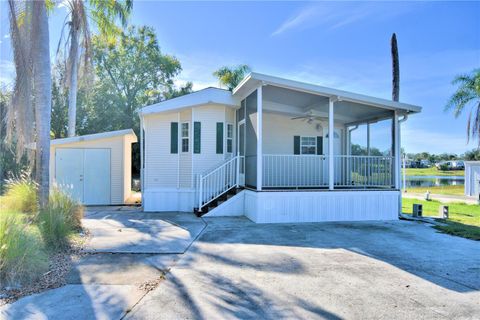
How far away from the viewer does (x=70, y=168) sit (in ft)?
38.8

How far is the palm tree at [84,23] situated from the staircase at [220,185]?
520cm

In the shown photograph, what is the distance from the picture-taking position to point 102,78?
2464 cm

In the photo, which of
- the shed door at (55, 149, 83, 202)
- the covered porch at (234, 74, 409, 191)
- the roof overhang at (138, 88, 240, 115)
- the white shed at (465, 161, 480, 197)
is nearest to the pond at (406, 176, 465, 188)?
the white shed at (465, 161, 480, 197)

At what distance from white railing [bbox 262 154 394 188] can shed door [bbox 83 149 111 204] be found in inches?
252

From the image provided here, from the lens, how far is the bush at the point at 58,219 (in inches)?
213

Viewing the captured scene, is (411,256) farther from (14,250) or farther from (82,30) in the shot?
(82,30)

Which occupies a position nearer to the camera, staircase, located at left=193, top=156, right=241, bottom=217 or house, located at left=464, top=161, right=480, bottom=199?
staircase, located at left=193, top=156, right=241, bottom=217

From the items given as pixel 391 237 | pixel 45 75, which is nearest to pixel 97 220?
pixel 45 75

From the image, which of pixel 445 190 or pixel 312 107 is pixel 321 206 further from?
pixel 445 190

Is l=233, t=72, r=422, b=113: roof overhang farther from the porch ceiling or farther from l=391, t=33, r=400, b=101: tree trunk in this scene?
l=391, t=33, r=400, b=101: tree trunk

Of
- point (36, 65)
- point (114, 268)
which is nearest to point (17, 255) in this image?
point (114, 268)

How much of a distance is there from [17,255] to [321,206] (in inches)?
290

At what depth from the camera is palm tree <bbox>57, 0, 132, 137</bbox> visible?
29.5 feet

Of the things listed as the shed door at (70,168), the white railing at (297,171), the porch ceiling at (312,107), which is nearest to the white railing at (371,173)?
the white railing at (297,171)
